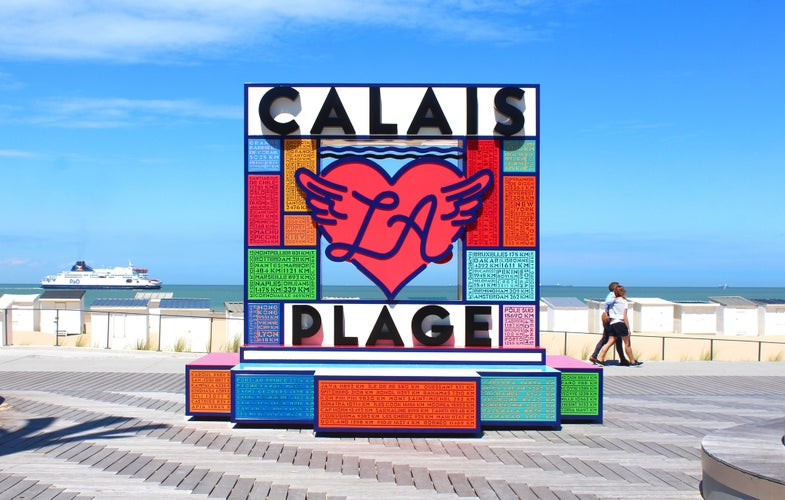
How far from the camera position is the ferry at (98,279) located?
13062 cm

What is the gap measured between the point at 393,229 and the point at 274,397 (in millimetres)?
2638

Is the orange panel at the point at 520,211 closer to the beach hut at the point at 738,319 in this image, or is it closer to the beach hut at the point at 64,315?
the beach hut at the point at 64,315

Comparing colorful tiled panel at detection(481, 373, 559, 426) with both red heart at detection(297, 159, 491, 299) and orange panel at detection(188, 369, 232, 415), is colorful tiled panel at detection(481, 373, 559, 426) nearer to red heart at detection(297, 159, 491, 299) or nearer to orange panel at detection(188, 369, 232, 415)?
red heart at detection(297, 159, 491, 299)

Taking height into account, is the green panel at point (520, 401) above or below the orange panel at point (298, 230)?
below

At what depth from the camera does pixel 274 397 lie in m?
9.67

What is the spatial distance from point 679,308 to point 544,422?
2046 cm

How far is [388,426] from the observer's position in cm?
930

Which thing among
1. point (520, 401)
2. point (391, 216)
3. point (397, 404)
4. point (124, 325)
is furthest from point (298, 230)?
point (124, 325)

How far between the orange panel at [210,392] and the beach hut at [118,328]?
10.2 m

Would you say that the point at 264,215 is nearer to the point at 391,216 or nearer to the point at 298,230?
the point at 298,230

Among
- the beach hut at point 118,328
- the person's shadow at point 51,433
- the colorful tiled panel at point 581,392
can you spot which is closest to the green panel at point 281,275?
the person's shadow at point 51,433

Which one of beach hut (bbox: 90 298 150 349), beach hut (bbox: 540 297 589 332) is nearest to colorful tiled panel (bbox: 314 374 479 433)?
beach hut (bbox: 90 298 150 349)

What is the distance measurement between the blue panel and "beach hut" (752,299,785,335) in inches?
983

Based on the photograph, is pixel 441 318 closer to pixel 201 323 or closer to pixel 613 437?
pixel 613 437
